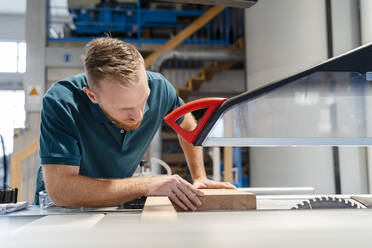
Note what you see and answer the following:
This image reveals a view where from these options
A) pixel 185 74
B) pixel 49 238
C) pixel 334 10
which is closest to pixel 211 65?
pixel 185 74

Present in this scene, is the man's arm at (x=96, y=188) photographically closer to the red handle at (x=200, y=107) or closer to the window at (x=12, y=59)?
the red handle at (x=200, y=107)

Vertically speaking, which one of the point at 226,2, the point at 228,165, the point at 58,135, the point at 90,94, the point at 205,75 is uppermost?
the point at 205,75

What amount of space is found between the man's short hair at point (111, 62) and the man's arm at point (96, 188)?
10.2 inches

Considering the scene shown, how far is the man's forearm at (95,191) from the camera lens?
768 mm

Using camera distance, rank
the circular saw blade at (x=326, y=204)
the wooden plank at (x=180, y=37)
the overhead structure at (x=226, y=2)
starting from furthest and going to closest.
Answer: the wooden plank at (x=180, y=37), the overhead structure at (x=226, y=2), the circular saw blade at (x=326, y=204)

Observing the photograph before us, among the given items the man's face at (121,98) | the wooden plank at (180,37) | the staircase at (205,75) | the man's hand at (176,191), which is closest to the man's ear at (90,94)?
the man's face at (121,98)

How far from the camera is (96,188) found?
79 centimetres

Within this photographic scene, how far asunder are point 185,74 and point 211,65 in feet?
1.43

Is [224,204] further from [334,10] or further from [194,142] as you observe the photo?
[334,10]

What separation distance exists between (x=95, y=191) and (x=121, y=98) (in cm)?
26

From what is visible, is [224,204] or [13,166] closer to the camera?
[224,204]

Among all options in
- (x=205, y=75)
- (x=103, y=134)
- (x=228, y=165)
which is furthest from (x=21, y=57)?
(x=103, y=134)

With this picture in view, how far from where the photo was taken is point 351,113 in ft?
1.69

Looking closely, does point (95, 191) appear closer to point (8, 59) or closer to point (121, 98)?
point (121, 98)
